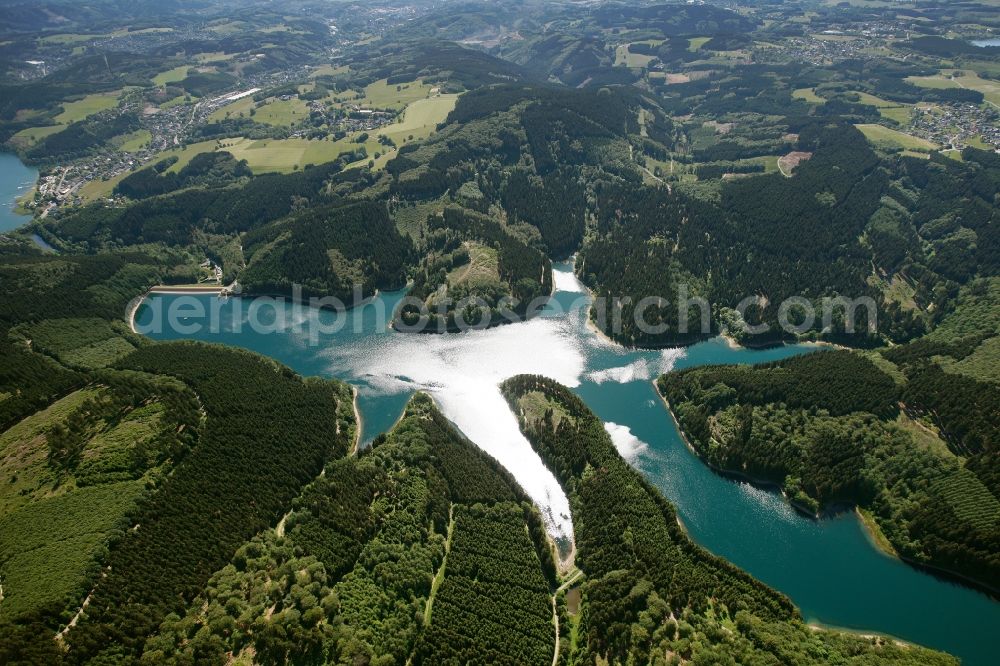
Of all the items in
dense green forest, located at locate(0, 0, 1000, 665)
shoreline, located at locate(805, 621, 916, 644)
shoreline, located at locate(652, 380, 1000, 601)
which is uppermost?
dense green forest, located at locate(0, 0, 1000, 665)

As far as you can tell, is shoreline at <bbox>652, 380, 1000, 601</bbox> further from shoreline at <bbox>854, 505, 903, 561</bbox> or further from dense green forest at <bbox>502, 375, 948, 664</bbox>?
dense green forest at <bbox>502, 375, 948, 664</bbox>

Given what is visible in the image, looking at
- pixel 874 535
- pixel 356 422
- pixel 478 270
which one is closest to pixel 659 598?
pixel 874 535

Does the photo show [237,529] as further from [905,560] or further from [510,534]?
[905,560]

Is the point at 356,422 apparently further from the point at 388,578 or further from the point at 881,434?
the point at 881,434

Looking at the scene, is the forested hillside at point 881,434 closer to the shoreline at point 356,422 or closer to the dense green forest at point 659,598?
the dense green forest at point 659,598

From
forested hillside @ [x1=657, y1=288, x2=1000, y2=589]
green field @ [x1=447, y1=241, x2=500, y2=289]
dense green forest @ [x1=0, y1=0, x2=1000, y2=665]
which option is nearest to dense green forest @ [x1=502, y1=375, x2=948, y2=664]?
dense green forest @ [x1=0, y1=0, x2=1000, y2=665]

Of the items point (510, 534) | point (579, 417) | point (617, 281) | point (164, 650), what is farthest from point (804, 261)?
point (164, 650)
